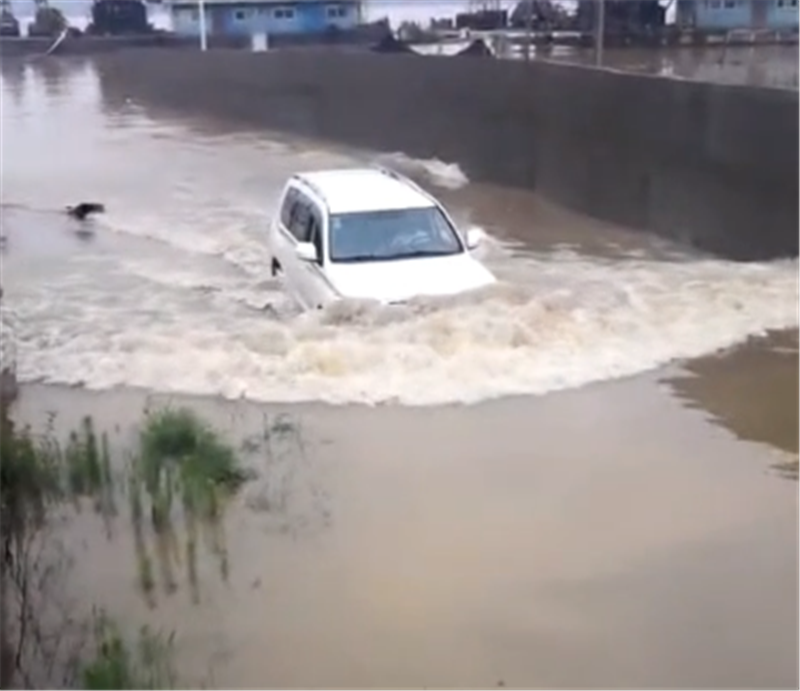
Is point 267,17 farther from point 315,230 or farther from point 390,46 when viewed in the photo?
point 315,230

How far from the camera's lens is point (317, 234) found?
1089cm

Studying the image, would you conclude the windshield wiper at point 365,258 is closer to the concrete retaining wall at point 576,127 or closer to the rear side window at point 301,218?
the rear side window at point 301,218

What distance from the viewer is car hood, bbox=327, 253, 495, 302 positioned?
33.3 ft

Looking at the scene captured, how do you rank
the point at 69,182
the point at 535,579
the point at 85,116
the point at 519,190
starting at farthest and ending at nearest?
the point at 85,116
the point at 69,182
the point at 519,190
the point at 535,579

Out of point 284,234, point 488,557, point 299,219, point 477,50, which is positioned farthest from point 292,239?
point 477,50

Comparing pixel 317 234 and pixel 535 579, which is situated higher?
pixel 317 234

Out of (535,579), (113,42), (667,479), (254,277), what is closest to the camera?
(535,579)

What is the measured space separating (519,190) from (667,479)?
1286 cm

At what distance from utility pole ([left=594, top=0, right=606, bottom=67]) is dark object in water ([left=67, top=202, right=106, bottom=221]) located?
8.55 metres

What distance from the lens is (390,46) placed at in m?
28.8

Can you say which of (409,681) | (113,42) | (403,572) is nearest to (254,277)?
(403,572)

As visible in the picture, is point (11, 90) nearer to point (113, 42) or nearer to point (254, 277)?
point (113, 42)

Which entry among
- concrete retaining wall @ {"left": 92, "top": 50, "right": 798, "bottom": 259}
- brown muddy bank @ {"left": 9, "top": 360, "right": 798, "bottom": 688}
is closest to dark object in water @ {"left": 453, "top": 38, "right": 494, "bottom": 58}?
concrete retaining wall @ {"left": 92, "top": 50, "right": 798, "bottom": 259}

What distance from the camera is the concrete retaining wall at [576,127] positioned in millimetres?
14492
